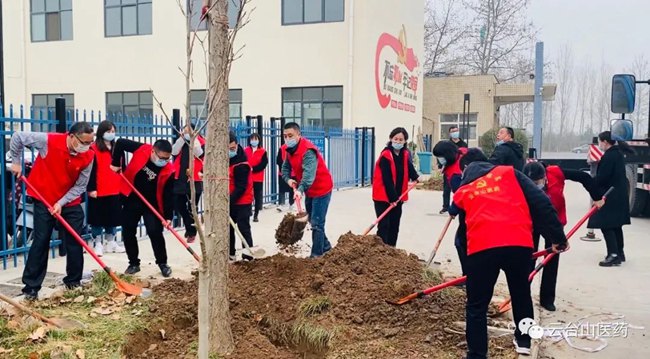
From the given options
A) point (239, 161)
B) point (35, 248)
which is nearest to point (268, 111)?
point (239, 161)

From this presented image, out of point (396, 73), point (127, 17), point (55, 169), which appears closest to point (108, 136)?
point (55, 169)

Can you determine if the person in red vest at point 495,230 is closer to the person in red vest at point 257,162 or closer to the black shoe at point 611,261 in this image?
the black shoe at point 611,261

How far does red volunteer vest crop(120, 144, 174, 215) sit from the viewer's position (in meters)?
5.86

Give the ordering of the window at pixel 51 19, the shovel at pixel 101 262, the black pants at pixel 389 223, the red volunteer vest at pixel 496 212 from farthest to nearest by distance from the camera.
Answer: the window at pixel 51 19
the black pants at pixel 389 223
the shovel at pixel 101 262
the red volunteer vest at pixel 496 212

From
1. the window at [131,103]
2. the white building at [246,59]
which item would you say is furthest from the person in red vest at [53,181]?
the window at [131,103]

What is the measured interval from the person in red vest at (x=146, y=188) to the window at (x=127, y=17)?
55.9 ft

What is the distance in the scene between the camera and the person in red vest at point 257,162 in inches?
367

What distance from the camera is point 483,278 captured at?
355 cm

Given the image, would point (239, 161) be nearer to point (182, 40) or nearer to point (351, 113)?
point (351, 113)

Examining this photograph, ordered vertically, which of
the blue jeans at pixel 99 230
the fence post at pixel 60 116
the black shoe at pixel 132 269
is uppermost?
the fence post at pixel 60 116

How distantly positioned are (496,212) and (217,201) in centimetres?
173

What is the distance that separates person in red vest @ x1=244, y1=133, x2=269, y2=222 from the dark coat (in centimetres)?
498

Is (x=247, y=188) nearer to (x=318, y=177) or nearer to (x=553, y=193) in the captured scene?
(x=318, y=177)

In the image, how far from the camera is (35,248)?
498 cm
